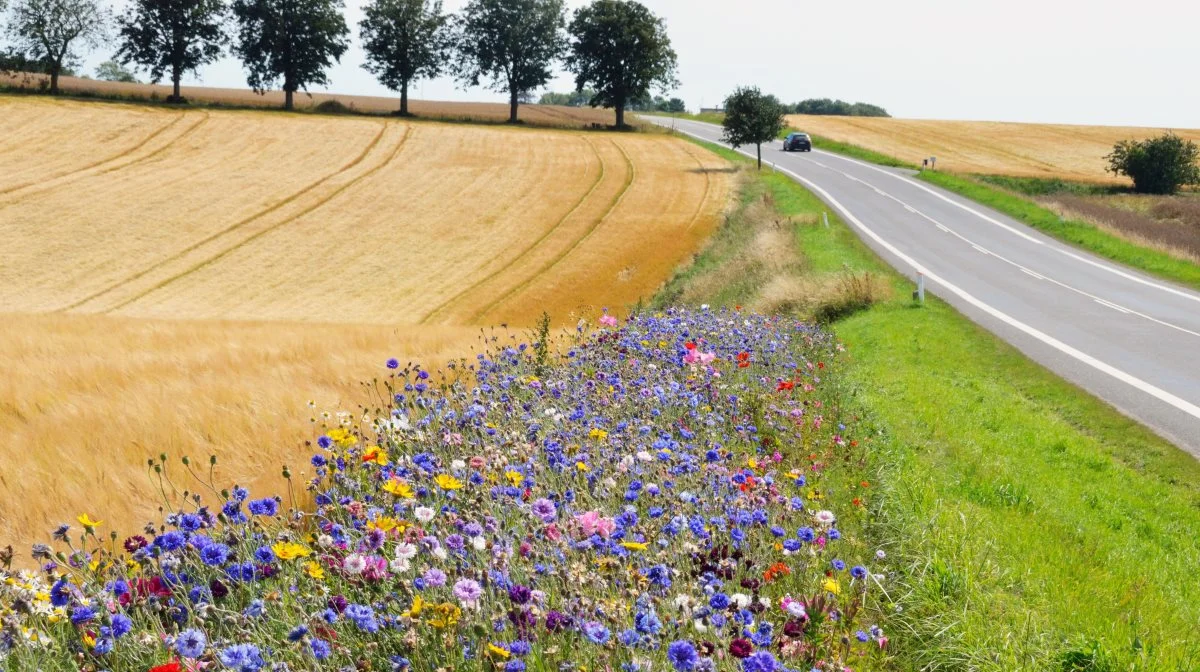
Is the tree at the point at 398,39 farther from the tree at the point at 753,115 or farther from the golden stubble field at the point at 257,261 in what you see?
the tree at the point at 753,115

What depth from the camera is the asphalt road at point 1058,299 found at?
37.1ft

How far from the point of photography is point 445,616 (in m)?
3.27

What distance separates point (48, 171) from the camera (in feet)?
127

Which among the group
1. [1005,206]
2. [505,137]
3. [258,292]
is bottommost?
[258,292]

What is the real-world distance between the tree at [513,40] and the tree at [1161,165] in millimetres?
46251

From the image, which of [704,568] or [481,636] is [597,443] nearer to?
[704,568]

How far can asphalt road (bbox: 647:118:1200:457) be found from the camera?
11297 millimetres

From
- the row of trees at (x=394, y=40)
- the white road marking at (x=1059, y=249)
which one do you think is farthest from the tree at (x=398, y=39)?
the white road marking at (x=1059, y=249)

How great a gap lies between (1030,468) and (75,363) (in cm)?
1111

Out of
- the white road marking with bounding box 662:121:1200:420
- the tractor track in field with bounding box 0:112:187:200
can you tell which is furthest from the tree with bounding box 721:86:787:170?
the tractor track in field with bounding box 0:112:187:200

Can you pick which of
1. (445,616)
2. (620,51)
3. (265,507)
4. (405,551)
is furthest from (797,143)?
(445,616)

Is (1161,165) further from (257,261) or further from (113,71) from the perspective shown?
(113,71)

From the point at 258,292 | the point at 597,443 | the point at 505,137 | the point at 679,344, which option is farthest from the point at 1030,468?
the point at 505,137

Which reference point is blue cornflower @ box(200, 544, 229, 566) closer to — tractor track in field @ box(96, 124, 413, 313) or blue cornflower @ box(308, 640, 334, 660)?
blue cornflower @ box(308, 640, 334, 660)
